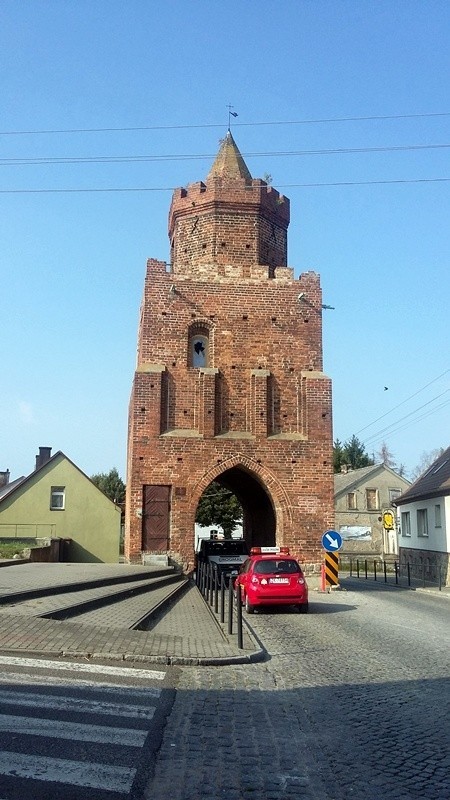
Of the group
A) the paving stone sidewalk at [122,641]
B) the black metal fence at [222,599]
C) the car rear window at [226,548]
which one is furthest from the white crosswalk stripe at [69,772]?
the car rear window at [226,548]

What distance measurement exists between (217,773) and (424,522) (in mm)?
28893

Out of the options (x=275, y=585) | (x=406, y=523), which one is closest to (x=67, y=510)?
(x=406, y=523)

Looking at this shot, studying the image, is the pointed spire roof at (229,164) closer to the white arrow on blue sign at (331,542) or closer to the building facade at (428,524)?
the building facade at (428,524)

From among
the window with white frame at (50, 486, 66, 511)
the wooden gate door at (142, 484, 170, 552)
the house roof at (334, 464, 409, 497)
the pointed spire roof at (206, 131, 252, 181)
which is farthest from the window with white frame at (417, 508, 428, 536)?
the house roof at (334, 464, 409, 497)

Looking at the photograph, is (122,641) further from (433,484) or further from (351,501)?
(351,501)

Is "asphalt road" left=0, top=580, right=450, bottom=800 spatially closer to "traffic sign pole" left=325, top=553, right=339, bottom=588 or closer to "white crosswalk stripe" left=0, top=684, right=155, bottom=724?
"white crosswalk stripe" left=0, top=684, right=155, bottom=724

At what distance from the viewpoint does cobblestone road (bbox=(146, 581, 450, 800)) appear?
201 inches

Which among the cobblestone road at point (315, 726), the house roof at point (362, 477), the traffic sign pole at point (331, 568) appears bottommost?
the cobblestone road at point (315, 726)

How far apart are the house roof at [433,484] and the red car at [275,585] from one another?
1302 cm

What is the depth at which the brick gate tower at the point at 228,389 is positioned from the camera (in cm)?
2570

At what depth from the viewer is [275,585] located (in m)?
16.5

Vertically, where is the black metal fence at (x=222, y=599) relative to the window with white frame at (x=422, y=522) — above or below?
below

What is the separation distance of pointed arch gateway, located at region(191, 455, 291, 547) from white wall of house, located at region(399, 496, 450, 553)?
6.73 metres

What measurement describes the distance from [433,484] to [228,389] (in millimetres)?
10499
